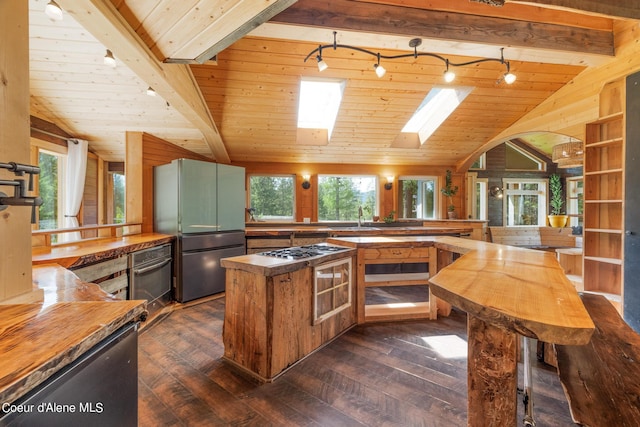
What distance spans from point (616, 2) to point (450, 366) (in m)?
3.34

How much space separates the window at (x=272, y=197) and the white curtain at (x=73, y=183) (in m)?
2.67

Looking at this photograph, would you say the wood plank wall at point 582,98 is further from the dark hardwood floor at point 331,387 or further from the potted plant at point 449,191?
the dark hardwood floor at point 331,387

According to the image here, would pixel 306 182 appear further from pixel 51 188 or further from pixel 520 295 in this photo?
pixel 520 295

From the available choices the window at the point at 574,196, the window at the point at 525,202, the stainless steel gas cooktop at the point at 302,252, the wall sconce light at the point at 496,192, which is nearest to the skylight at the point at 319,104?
the stainless steel gas cooktop at the point at 302,252

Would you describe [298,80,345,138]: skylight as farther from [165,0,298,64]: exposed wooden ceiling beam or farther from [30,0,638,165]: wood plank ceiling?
[165,0,298,64]: exposed wooden ceiling beam

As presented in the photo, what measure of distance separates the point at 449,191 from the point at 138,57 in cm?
584

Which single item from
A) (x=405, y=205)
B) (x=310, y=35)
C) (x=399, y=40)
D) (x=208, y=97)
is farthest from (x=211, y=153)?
(x=405, y=205)

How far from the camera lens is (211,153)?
5.29 meters

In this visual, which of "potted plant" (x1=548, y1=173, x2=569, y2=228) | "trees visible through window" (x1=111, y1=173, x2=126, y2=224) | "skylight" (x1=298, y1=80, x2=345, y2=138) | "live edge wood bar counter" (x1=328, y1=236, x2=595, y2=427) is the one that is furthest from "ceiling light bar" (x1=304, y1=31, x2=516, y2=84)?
"potted plant" (x1=548, y1=173, x2=569, y2=228)

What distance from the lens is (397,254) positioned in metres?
3.01

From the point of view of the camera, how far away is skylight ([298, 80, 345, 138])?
4.49 meters

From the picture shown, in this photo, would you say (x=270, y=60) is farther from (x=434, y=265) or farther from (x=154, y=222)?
(x=434, y=265)

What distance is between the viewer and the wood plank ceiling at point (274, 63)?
1809mm

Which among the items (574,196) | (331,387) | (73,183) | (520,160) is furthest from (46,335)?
(574,196)
